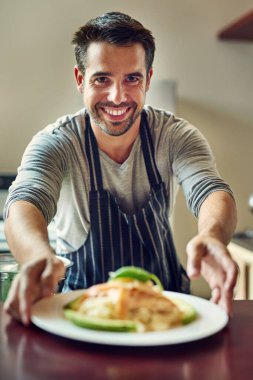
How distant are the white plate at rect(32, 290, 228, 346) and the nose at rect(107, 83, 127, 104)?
0.74 metres

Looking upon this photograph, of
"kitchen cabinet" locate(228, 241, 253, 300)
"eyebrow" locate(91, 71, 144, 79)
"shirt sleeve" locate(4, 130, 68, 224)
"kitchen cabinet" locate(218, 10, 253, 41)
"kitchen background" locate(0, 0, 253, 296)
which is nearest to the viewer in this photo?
"shirt sleeve" locate(4, 130, 68, 224)

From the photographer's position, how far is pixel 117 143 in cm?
172

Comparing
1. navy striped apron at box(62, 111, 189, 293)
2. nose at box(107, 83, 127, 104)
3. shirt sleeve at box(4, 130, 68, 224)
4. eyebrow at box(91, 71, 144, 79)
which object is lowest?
navy striped apron at box(62, 111, 189, 293)

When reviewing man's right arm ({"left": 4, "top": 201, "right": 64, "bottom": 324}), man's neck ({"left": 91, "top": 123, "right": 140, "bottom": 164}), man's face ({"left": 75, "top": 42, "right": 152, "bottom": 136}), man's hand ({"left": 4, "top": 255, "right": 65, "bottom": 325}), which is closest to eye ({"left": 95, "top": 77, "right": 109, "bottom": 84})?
man's face ({"left": 75, "top": 42, "right": 152, "bottom": 136})

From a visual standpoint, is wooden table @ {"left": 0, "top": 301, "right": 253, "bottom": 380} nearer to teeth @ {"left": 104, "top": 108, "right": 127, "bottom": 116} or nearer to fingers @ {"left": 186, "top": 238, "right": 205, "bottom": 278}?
fingers @ {"left": 186, "top": 238, "right": 205, "bottom": 278}

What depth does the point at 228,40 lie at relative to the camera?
3.40m

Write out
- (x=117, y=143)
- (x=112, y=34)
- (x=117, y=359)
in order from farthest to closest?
(x=117, y=143) < (x=112, y=34) < (x=117, y=359)

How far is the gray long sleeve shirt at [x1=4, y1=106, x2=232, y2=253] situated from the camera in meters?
1.55

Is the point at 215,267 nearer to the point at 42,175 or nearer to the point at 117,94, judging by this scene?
the point at 42,175

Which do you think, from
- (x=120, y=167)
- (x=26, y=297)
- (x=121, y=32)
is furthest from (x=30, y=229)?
(x=121, y=32)

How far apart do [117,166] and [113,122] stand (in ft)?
0.44

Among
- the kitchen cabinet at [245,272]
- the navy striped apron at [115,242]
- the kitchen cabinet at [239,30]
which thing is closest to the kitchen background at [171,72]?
the kitchen cabinet at [239,30]

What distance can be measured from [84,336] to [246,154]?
109 inches

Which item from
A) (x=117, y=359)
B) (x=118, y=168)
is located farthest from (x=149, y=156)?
(x=117, y=359)
